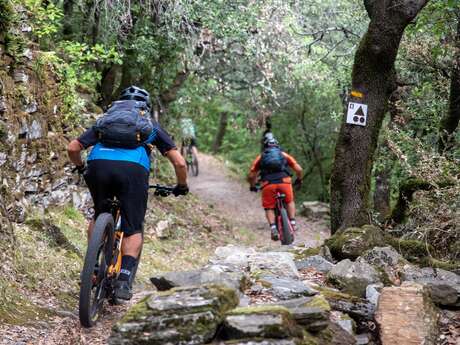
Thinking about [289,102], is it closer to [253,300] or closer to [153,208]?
[153,208]

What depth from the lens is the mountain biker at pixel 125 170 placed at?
5.51m

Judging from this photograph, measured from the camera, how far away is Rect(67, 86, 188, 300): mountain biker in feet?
18.1

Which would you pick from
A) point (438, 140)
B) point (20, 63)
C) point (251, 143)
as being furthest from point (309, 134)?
point (20, 63)

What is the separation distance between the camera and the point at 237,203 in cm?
2223

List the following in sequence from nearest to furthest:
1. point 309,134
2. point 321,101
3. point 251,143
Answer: point 321,101 → point 309,134 → point 251,143

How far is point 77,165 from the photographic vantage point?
5.97 meters

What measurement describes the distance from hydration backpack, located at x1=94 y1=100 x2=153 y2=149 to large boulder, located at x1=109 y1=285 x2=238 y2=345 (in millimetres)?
1471

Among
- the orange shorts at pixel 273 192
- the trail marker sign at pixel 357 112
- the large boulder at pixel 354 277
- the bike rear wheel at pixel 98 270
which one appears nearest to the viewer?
the bike rear wheel at pixel 98 270

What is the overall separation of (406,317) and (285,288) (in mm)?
959

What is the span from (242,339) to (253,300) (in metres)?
1.08

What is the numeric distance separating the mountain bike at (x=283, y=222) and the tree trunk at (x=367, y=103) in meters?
2.30

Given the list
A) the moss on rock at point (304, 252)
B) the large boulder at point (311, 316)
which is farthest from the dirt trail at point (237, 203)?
the large boulder at point (311, 316)

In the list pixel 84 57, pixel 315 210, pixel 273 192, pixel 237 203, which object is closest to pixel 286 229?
pixel 273 192

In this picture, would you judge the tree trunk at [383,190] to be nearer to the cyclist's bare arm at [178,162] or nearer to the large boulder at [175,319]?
the cyclist's bare arm at [178,162]
